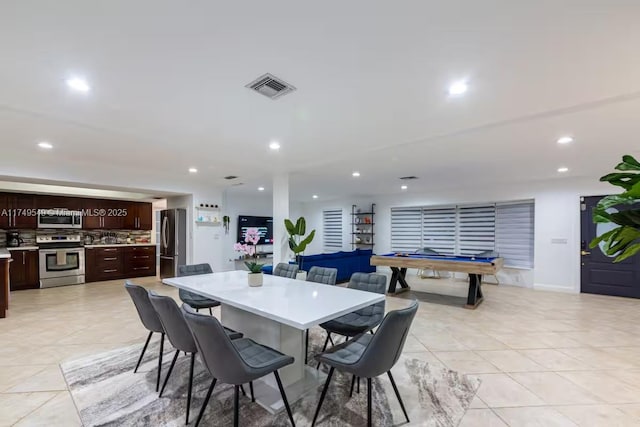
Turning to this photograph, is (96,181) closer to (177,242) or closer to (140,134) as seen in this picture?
(177,242)

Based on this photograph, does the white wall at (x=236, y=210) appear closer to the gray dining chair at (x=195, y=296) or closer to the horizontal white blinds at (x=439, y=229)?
the horizontal white blinds at (x=439, y=229)

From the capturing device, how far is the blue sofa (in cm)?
647

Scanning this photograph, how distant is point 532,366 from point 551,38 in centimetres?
297

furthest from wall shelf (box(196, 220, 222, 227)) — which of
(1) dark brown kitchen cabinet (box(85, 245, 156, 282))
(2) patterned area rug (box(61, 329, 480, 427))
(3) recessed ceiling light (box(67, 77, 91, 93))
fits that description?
(3) recessed ceiling light (box(67, 77, 91, 93))

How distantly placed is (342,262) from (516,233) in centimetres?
439

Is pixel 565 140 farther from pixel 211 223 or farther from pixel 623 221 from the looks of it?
pixel 211 223

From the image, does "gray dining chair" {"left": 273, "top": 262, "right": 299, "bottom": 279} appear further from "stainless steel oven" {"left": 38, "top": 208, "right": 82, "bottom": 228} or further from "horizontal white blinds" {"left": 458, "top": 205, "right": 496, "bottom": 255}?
"stainless steel oven" {"left": 38, "top": 208, "right": 82, "bottom": 228}

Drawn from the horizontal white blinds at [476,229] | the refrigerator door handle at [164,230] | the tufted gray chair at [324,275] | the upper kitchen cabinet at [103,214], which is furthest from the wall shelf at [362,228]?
the upper kitchen cabinet at [103,214]

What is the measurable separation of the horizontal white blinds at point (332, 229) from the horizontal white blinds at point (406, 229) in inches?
84.5

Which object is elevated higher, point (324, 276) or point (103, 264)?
point (324, 276)

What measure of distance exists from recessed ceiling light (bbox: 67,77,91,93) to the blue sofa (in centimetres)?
428

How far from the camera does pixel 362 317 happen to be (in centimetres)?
287

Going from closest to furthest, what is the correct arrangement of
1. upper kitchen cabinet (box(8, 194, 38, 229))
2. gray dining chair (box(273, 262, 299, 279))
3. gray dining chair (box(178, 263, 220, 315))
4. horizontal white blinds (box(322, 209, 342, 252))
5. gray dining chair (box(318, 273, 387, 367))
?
gray dining chair (box(318, 273, 387, 367)), gray dining chair (box(178, 263, 220, 315)), gray dining chair (box(273, 262, 299, 279)), upper kitchen cabinet (box(8, 194, 38, 229)), horizontal white blinds (box(322, 209, 342, 252))

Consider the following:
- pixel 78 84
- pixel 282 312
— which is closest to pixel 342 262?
pixel 282 312
